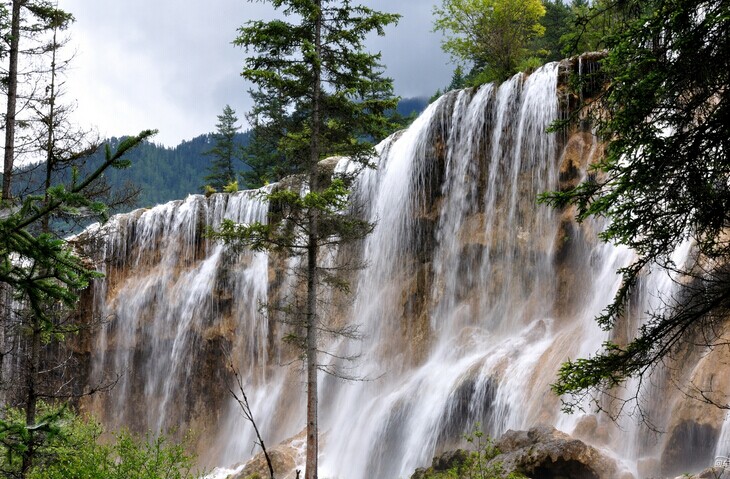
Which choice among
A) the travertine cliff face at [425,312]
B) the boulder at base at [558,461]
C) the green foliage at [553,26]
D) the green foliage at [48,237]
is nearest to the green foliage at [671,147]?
the boulder at base at [558,461]

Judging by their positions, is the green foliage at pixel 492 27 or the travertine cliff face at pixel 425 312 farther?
the green foliage at pixel 492 27

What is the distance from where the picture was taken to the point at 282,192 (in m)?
12.4

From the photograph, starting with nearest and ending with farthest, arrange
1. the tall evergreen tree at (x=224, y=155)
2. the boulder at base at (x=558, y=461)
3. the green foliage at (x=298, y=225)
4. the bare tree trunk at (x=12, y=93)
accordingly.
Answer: the boulder at base at (x=558, y=461) → the bare tree trunk at (x=12, y=93) → the green foliage at (x=298, y=225) → the tall evergreen tree at (x=224, y=155)

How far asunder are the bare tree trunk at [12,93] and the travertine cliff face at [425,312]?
2.58 m

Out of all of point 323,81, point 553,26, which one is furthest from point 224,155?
point 323,81

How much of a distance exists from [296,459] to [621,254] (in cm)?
1101

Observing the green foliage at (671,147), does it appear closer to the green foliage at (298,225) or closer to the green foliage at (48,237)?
→ the green foliage at (48,237)

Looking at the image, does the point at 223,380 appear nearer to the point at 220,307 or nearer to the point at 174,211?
the point at 220,307

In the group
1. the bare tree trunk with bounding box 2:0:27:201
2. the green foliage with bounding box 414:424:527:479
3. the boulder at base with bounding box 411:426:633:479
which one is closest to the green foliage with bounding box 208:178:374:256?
the bare tree trunk with bounding box 2:0:27:201

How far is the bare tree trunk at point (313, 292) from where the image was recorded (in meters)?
12.3

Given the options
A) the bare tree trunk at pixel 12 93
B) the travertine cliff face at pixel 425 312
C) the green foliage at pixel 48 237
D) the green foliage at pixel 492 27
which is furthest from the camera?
the green foliage at pixel 492 27

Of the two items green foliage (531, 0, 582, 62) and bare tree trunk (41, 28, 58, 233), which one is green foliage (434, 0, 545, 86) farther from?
bare tree trunk (41, 28, 58, 233)

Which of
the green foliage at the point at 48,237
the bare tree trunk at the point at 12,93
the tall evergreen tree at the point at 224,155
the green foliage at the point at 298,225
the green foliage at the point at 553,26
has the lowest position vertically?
the green foliage at the point at 48,237

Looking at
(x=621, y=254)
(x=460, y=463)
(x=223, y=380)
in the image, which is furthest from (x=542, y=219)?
(x=223, y=380)
